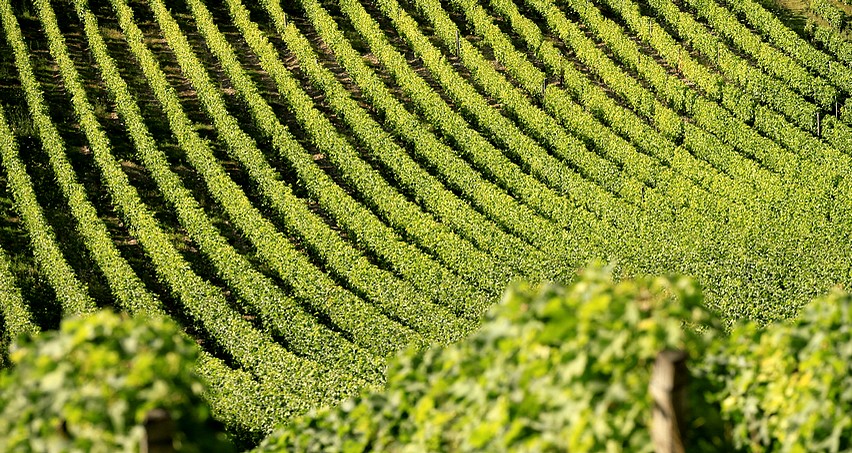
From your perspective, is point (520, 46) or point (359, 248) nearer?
point (359, 248)

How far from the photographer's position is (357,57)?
43.4m

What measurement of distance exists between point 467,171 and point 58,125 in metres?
15.3

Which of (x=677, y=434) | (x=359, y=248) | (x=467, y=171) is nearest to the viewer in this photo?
(x=677, y=434)

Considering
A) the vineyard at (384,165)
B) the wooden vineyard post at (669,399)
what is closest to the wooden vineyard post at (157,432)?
the wooden vineyard post at (669,399)

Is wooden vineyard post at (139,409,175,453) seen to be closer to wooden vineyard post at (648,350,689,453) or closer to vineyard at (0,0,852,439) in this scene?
wooden vineyard post at (648,350,689,453)

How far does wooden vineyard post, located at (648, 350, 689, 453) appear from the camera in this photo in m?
5.88

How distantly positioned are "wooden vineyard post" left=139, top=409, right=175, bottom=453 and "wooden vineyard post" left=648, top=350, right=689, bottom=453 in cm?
263

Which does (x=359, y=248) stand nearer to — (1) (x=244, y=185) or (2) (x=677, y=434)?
(1) (x=244, y=185)

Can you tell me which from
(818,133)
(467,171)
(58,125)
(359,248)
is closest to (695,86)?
(818,133)

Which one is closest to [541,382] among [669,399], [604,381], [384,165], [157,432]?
Answer: [604,381]

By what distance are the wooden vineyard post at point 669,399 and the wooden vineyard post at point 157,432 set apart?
2.63m

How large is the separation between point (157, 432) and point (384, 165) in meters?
30.1

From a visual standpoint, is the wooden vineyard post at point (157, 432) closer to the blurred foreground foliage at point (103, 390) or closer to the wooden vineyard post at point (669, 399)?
the blurred foreground foliage at point (103, 390)

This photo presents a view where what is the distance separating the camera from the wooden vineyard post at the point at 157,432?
6.05m
